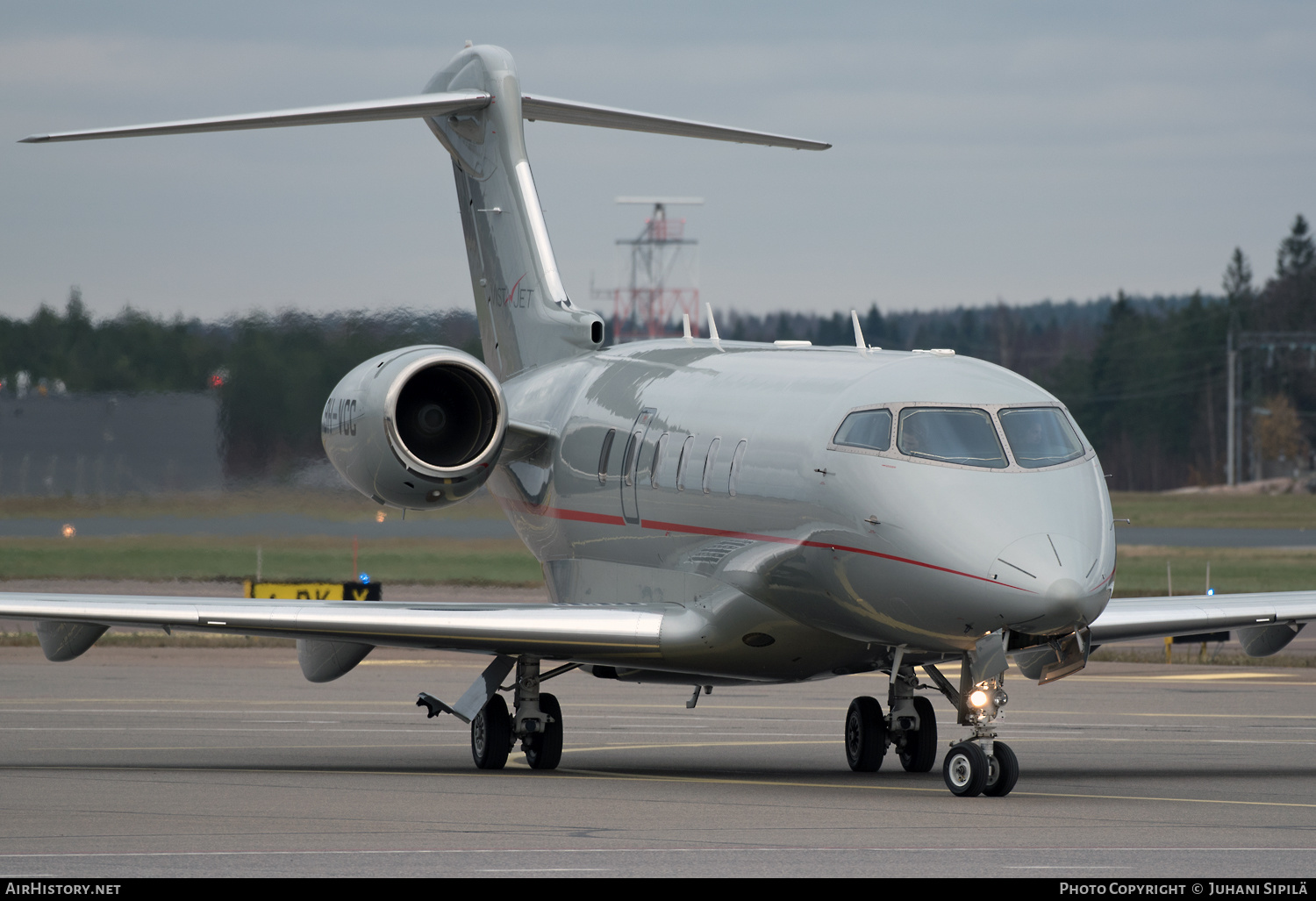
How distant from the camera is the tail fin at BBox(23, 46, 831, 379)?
2242cm

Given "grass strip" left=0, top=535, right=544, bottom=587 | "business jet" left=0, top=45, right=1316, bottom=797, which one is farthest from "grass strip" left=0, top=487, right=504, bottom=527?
"business jet" left=0, top=45, right=1316, bottom=797

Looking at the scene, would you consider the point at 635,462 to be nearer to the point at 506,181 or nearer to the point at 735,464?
the point at 735,464

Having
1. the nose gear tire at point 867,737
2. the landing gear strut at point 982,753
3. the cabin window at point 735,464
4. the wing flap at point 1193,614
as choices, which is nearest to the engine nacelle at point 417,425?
the cabin window at point 735,464

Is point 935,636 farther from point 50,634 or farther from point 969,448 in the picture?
point 50,634

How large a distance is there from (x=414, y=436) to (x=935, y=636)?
21.4 ft

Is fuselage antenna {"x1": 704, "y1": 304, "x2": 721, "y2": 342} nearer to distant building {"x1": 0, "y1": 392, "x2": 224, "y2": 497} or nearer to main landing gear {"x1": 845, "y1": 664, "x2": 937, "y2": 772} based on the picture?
main landing gear {"x1": 845, "y1": 664, "x2": 937, "y2": 772}

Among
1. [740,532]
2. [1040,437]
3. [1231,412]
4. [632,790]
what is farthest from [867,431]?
[1231,412]

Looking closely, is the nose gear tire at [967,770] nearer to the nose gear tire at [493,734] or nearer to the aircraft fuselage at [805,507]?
the aircraft fuselage at [805,507]

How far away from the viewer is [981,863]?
34.7ft

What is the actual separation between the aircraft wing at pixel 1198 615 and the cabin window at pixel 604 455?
488 cm

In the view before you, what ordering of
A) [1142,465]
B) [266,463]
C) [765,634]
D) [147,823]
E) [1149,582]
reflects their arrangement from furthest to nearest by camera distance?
[1142,465] → [1149,582] → [266,463] → [765,634] → [147,823]

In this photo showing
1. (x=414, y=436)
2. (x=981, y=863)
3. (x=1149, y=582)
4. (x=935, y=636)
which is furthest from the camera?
(x=1149, y=582)

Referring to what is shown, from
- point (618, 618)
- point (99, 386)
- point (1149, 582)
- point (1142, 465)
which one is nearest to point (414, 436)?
point (618, 618)

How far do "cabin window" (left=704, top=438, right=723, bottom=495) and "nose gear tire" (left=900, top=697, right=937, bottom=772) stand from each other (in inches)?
107
